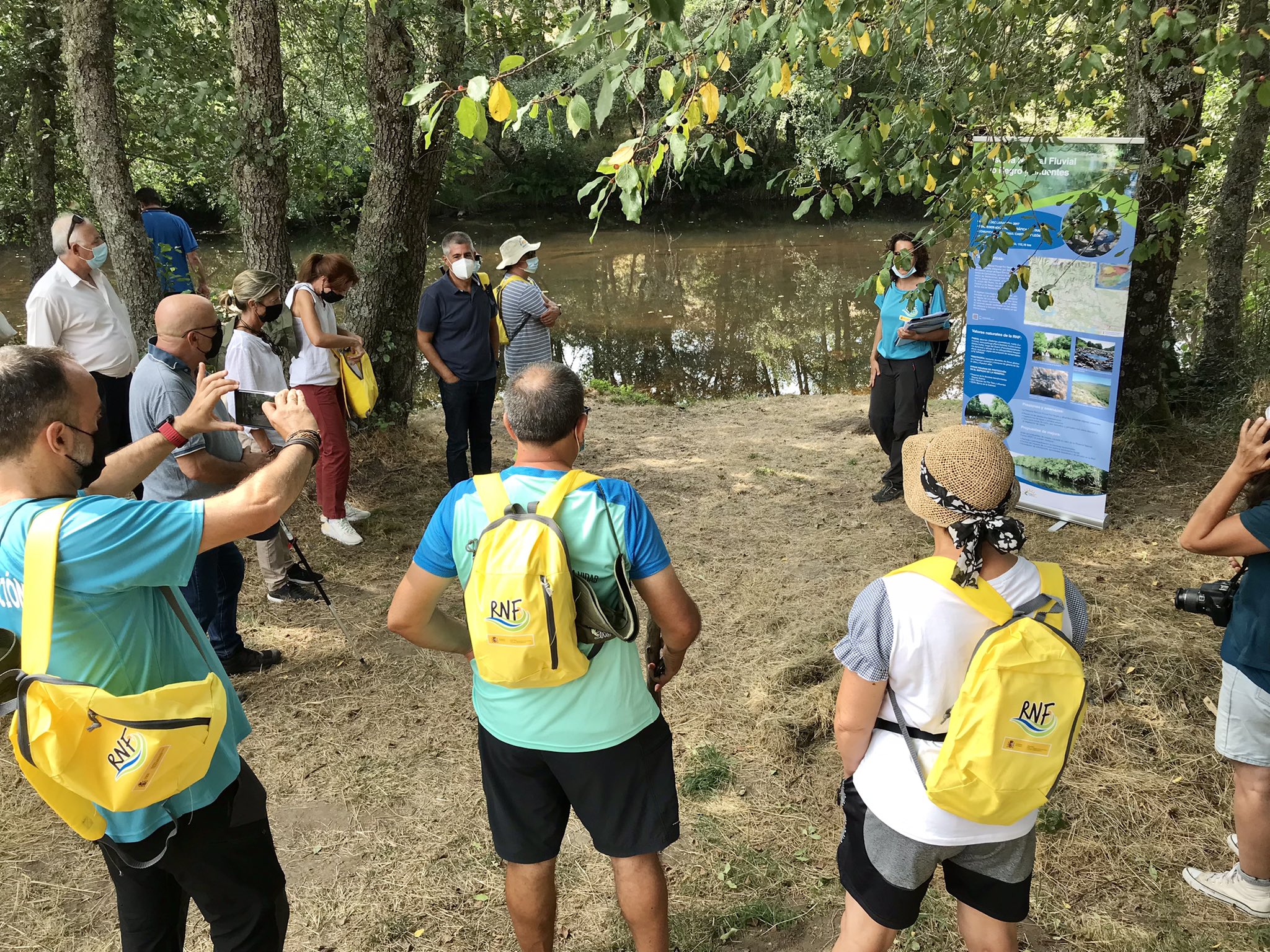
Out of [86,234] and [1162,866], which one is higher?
[86,234]

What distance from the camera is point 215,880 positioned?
196 cm

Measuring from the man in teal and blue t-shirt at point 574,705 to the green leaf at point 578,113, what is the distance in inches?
21.1

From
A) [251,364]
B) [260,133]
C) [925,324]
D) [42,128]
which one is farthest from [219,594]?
[42,128]

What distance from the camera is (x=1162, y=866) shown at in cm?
286

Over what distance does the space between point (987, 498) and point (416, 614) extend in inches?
51.5

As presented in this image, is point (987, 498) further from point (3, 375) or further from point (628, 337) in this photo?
point (628, 337)

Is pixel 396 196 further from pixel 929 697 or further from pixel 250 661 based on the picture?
pixel 929 697

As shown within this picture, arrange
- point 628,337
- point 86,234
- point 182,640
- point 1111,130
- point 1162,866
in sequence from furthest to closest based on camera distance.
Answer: point 628,337, point 1111,130, point 86,234, point 1162,866, point 182,640

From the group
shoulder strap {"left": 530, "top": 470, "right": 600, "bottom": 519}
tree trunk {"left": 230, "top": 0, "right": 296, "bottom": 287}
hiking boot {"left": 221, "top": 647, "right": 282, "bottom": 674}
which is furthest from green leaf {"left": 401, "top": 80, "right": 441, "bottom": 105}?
tree trunk {"left": 230, "top": 0, "right": 296, "bottom": 287}

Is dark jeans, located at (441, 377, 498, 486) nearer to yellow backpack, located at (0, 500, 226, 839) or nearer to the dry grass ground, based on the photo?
the dry grass ground

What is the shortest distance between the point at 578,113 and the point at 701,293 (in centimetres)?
1533

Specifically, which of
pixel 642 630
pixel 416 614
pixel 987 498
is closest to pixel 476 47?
pixel 642 630

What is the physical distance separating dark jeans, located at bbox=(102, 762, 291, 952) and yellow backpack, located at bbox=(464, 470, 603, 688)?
66cm

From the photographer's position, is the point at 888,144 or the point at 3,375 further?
the point at 888,144
